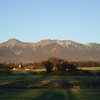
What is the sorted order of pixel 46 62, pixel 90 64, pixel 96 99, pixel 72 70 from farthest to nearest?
pixel 90 64 → pixel 46 62 → pixel 72 70 → pixel 96 99

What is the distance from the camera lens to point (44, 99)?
15891 millimetres

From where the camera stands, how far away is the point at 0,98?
16.1 metres

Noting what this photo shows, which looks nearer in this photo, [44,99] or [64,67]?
[44,99]

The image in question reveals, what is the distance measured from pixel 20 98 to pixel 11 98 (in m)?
0.50

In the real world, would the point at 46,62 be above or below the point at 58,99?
above

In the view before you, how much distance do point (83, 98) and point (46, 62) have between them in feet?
147

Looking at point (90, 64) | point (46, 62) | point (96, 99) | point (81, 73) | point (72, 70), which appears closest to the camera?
point (96, 99)

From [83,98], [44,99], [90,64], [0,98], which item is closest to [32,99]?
[44,99]

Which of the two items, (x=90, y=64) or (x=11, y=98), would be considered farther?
(x=90, y=64)

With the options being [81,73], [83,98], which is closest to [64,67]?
[81,73]

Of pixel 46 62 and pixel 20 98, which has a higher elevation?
pixel 46 62

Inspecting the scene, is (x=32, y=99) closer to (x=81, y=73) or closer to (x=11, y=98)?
(x=11, y=98)

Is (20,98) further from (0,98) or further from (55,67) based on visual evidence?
(55,67)

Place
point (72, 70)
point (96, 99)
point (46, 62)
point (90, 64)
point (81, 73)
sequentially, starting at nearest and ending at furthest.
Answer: point (96, 99) → point (81, 73) → point (72, 70) → point (46, 62) → point (90, 64)
